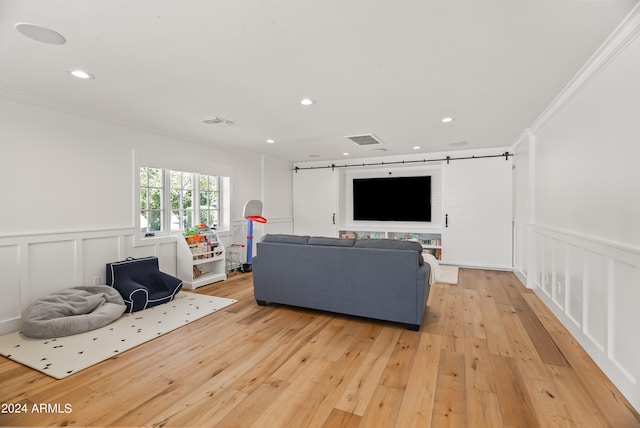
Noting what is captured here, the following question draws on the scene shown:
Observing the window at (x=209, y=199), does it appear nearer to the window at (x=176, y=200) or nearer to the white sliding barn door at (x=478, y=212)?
the window at (x=176, y=200)

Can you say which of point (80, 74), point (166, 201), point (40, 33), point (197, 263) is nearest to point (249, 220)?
point (197, 263)

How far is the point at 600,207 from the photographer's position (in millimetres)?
2279

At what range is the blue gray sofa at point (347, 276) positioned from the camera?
9.96 feet

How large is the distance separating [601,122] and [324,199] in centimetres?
558

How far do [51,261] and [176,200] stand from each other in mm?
1897

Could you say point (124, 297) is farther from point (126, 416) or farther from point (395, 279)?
point (395, 279)

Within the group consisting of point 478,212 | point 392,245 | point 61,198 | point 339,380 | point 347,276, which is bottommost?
point 339,380

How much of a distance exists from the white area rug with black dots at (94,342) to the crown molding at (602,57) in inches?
170

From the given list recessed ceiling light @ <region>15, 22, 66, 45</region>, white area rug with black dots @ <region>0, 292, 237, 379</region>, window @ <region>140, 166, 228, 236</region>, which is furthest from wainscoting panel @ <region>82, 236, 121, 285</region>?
recessed ceiling light @ <region>15, 22, 66, 45</region>

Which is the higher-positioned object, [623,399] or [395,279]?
[395,279]

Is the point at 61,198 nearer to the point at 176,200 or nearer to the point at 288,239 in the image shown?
the point at 176,200

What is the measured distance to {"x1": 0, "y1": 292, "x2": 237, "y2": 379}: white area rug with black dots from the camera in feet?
7.86

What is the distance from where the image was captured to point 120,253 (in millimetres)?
4031

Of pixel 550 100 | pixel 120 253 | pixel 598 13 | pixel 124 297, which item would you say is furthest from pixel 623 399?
pixel 120 253
